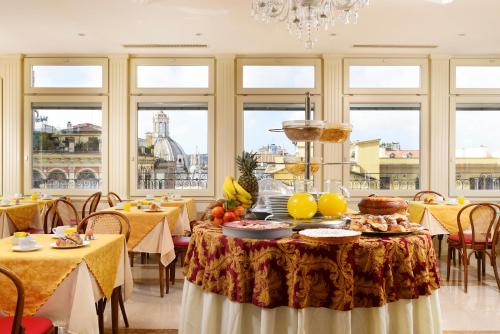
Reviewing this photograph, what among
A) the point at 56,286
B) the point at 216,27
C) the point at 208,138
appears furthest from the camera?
the point at 208,138

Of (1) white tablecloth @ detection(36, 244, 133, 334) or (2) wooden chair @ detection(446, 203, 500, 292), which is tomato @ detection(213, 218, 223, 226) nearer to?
(1) white tablecloth @ detection(36, 244, 133, 334)

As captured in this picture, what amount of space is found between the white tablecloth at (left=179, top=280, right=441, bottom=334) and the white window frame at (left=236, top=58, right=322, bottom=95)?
5.57 meters

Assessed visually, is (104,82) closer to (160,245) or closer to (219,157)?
(219,157)

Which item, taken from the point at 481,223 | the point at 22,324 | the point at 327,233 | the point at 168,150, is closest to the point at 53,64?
the point at 168,150

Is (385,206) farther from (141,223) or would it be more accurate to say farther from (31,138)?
(31,138)

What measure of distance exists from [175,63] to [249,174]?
5227 mm

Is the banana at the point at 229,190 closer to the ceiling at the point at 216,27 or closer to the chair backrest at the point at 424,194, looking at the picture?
the ceiling at the point at 216,27

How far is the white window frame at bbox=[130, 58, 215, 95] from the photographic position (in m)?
7.59

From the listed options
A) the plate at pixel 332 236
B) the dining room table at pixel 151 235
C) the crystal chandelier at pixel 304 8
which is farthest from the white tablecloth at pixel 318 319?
the crystal chandelier at pixel 304 8

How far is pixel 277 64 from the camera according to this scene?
7.58 meters

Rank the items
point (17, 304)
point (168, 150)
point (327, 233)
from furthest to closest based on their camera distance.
A: 1. point (168, 150)
2. point (327, 233)
3. point (17, 304)

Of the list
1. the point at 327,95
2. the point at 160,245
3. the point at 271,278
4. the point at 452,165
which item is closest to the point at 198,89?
the point at 327,95

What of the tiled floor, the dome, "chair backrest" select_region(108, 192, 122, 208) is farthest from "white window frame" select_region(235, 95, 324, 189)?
the tiled floor

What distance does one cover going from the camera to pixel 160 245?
480 centimetres
